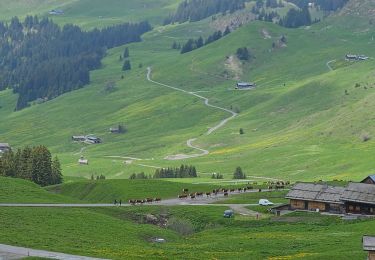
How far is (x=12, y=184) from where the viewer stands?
A: 138m

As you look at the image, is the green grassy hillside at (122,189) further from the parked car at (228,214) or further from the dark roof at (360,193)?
the dark roof at (360,193)

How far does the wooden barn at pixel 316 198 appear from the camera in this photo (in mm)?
118625

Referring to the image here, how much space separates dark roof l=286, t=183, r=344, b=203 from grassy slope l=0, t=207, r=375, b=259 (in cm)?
417

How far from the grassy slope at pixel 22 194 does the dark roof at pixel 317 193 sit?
34300mm

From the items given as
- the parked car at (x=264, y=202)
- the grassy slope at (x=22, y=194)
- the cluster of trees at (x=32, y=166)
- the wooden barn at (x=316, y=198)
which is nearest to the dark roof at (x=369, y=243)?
the wooden barn at (x=316, y=198)

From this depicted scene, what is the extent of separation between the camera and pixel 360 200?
115 m

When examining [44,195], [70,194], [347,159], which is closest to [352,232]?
[44,195]

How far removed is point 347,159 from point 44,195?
80787mm

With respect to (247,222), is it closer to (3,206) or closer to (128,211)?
(128,211)

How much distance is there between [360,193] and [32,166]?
256 feet

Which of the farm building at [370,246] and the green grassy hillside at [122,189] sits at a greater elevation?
the farm building at [370,246]

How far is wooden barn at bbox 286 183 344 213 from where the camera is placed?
389 ft

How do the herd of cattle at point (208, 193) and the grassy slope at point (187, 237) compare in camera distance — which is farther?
the herd of cattle at point (208, 193)

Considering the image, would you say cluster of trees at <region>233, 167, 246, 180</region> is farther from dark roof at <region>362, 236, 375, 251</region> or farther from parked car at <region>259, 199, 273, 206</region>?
dark roof at <region>362, 236, 375, 251</region>
